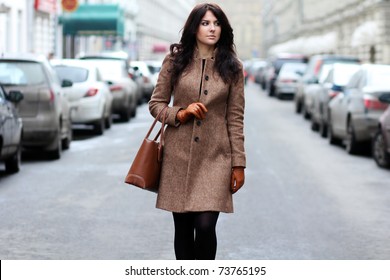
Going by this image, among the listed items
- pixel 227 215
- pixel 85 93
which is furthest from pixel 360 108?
pixel 227 215

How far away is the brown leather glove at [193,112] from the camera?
18.7 feet

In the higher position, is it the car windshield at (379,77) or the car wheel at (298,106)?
the car windshield at (379,77)

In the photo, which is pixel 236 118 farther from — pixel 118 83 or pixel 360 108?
pixel 118 83

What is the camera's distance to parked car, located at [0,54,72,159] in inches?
655

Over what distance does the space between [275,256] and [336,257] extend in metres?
0.44

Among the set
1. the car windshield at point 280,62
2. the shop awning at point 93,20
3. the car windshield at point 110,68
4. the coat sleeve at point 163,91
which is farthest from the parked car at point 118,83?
the shop awning at point 93,20

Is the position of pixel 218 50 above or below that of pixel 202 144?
above

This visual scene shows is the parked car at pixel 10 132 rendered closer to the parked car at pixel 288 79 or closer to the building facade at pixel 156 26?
the parked car at pixel 288 79

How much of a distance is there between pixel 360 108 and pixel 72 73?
6.62 meters

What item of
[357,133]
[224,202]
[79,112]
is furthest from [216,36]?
[79,112]

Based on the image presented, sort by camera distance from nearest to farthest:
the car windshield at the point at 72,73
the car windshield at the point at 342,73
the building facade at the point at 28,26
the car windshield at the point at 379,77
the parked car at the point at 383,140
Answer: the parked car at the point at 383,140 → the car windshield at the point at 379,77 → the car windshield at the point at 72,73 → the car windshield at the point at 342,73 → the building facade at the point at 28,26

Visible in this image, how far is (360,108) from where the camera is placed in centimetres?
1841

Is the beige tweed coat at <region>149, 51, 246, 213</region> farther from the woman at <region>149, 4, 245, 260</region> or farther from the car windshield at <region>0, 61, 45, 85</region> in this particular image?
the car windshield at <region>0, 61, 45, 85</region>

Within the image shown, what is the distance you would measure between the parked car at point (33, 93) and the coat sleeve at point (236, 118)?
1090cm
